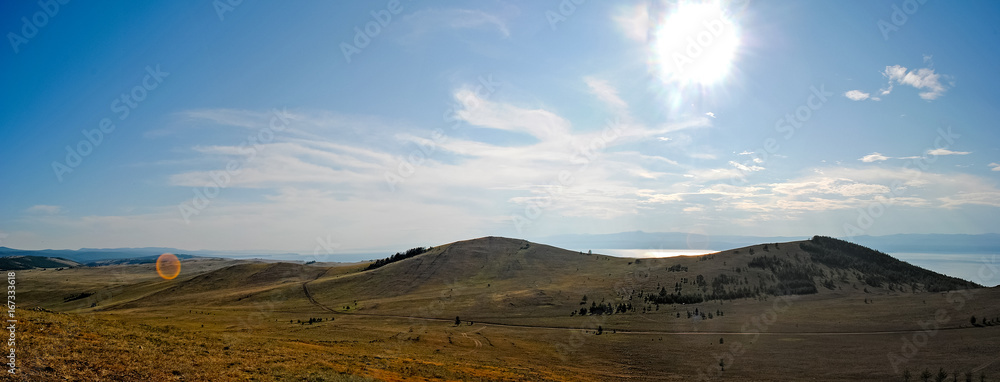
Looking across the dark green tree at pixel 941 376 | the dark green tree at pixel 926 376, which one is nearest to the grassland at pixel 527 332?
the dark green tree at pixel 926 376

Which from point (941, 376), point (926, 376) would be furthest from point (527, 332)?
point (941, 376)

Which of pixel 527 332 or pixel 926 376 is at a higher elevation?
pixel 926 376

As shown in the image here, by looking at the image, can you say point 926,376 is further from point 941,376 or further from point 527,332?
point 527,332

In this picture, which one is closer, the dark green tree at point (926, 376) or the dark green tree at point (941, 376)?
the dark green tree at point (941, 376)

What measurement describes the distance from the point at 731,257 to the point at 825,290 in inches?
774

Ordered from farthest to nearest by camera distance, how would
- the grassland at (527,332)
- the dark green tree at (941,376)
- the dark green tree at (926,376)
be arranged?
the dark green tree at (926,376)
the dark green tree at (941,376)
the grassland at (527,332)

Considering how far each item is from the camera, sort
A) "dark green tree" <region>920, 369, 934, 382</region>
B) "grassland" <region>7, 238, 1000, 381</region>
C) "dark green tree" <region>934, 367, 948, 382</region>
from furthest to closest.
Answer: "dark green tree" <region>920, 369, 934, 382</region>
"dark green tree" <region>934, 367, 948, 382</region>
"grassland" <region>7, 238, 1000, 381</region>

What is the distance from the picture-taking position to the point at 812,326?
1702 inches

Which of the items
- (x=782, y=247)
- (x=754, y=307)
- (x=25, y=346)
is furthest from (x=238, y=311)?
(x=782, y=247)

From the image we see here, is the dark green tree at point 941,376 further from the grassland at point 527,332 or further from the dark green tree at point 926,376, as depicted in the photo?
the grassland at point 527,332

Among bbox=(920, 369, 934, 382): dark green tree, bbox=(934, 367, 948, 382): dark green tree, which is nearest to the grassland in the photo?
bbox=(920, 369, 934, 382): dark green tree

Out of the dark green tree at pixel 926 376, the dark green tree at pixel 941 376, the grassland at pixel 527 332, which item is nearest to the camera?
the grassland at pixel 527 332

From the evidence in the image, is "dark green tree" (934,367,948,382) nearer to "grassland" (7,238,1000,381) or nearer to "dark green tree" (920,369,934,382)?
"dark green tree" (920,369,934,382)

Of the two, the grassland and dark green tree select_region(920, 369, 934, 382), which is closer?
the grassland
